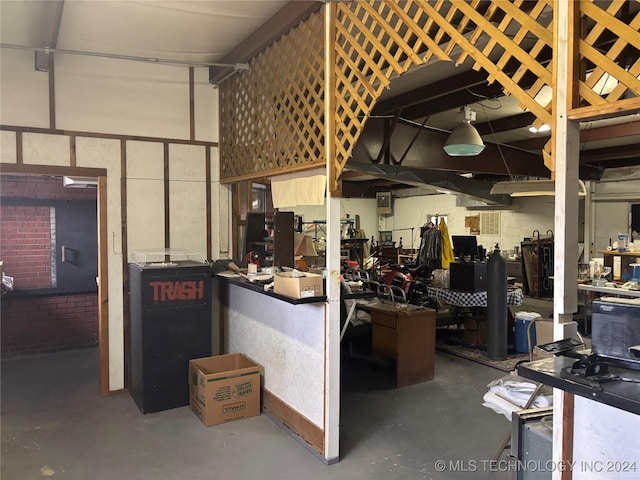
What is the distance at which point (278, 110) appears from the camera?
153 inches

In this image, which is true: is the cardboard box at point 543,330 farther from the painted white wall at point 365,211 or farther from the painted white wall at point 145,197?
the painted white wall at point 365,211

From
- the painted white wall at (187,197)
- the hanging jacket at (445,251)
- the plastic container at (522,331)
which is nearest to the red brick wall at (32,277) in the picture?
the painted white wall at (187,197)

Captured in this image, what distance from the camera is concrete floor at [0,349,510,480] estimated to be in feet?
10.1

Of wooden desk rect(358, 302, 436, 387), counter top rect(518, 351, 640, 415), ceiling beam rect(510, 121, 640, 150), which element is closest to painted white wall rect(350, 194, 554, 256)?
ceiling beam rect(510, 121, 640, 150)

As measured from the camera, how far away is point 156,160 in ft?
15.4

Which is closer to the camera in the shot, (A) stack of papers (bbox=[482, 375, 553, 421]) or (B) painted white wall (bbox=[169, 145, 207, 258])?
(A) stack of papers (bbox=[482, 375, 553, 421])

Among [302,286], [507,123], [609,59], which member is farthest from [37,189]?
[609,59]

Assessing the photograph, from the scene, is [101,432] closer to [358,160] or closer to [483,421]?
Result: [483,421]

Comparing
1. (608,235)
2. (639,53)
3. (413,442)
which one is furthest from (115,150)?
(608,235)

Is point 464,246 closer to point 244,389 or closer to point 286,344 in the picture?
point 286,344

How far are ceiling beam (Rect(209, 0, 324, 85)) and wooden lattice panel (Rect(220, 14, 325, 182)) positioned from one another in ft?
0.18

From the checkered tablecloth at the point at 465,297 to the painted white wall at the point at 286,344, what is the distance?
9.07 ft

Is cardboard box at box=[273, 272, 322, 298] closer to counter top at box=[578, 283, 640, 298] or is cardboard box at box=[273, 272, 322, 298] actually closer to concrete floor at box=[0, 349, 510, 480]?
concrete floor at box=[0, 349, 510, 480]

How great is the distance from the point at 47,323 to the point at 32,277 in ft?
1.97
